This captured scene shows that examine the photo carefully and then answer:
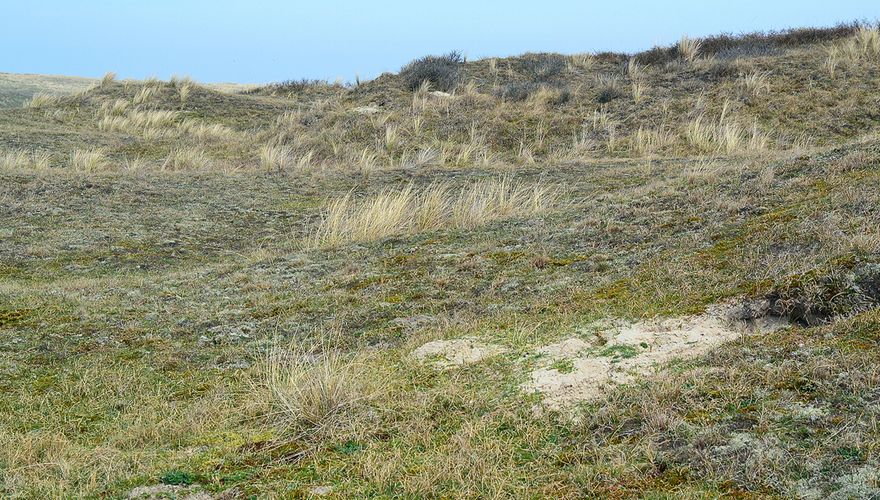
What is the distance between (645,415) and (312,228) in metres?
8.39

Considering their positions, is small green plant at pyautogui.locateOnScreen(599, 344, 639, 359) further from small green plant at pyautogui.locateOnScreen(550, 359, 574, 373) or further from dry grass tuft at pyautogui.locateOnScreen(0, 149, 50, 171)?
dry grass tuft at pyautogui.locateOnScreen(0, 149, 50, 171)

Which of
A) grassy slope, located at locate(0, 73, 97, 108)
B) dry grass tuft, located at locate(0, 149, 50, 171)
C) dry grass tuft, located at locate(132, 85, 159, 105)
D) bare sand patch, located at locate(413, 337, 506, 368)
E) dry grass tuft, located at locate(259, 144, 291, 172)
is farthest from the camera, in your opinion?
grassy slope, located at locate(0, 73, 97, 108)

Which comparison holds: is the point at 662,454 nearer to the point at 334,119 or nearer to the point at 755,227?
the point at 755,227

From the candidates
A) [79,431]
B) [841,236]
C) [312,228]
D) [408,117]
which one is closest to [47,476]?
[79,431]

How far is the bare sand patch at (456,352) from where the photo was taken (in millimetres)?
4797

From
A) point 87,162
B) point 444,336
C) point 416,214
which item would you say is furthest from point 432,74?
point 444,336

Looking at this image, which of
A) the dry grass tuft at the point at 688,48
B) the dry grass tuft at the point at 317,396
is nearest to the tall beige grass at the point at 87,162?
the dry grass tuft at the point at 317,396

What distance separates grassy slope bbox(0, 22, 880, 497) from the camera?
11.1ft

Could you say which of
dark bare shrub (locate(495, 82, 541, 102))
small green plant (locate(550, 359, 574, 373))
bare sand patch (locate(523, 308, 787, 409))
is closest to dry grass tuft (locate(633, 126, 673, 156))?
dark bare shrub (locate(495, 82, 541, 102))

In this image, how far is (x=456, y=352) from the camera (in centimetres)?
494

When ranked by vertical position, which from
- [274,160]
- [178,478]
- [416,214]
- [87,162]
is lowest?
[178,478]

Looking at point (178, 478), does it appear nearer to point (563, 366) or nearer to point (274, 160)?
point (563, 366)

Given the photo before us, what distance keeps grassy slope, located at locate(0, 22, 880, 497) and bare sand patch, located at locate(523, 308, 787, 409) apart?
16 cm

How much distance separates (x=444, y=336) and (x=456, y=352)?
412mm
